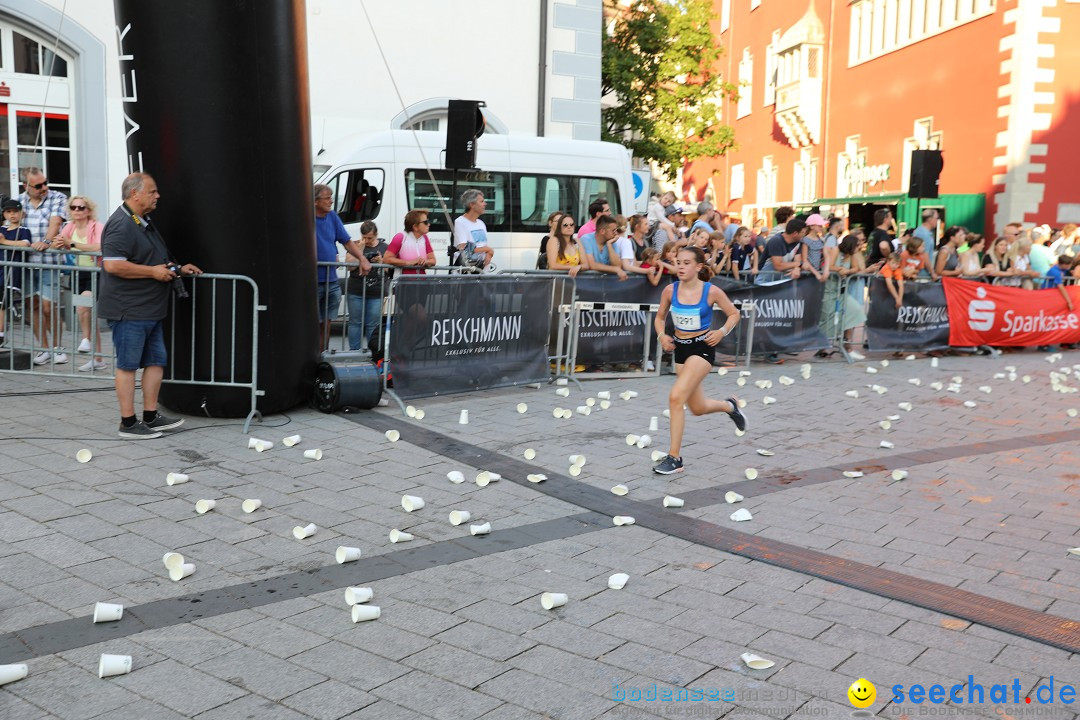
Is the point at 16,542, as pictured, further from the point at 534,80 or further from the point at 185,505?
the point at 534,80

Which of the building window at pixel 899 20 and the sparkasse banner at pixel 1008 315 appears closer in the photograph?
the sparkasse banner at pixel 1008 315

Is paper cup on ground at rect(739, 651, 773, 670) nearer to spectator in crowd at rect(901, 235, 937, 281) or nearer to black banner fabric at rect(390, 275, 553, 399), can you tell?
black banner fabric at rect(390, 275, 553, 399)

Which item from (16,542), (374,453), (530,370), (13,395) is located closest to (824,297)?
(530,370)

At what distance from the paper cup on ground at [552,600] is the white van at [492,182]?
9.97 m

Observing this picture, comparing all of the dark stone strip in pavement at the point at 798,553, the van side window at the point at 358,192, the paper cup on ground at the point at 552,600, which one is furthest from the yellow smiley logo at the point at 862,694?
the van side window at the point at 358,192

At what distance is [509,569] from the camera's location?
464 centimetres

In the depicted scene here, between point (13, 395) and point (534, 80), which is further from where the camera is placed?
point (534, 80)

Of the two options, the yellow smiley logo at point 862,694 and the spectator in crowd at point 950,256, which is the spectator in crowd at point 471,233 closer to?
the spectator in crowd at point 950,256

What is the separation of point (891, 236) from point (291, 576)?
12.0 m

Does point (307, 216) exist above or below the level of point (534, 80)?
below

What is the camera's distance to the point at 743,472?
6.71 m

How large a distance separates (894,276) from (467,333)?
285 inches

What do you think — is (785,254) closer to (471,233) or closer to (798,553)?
(471,233)

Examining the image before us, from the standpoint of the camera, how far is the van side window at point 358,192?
46.6 feet
